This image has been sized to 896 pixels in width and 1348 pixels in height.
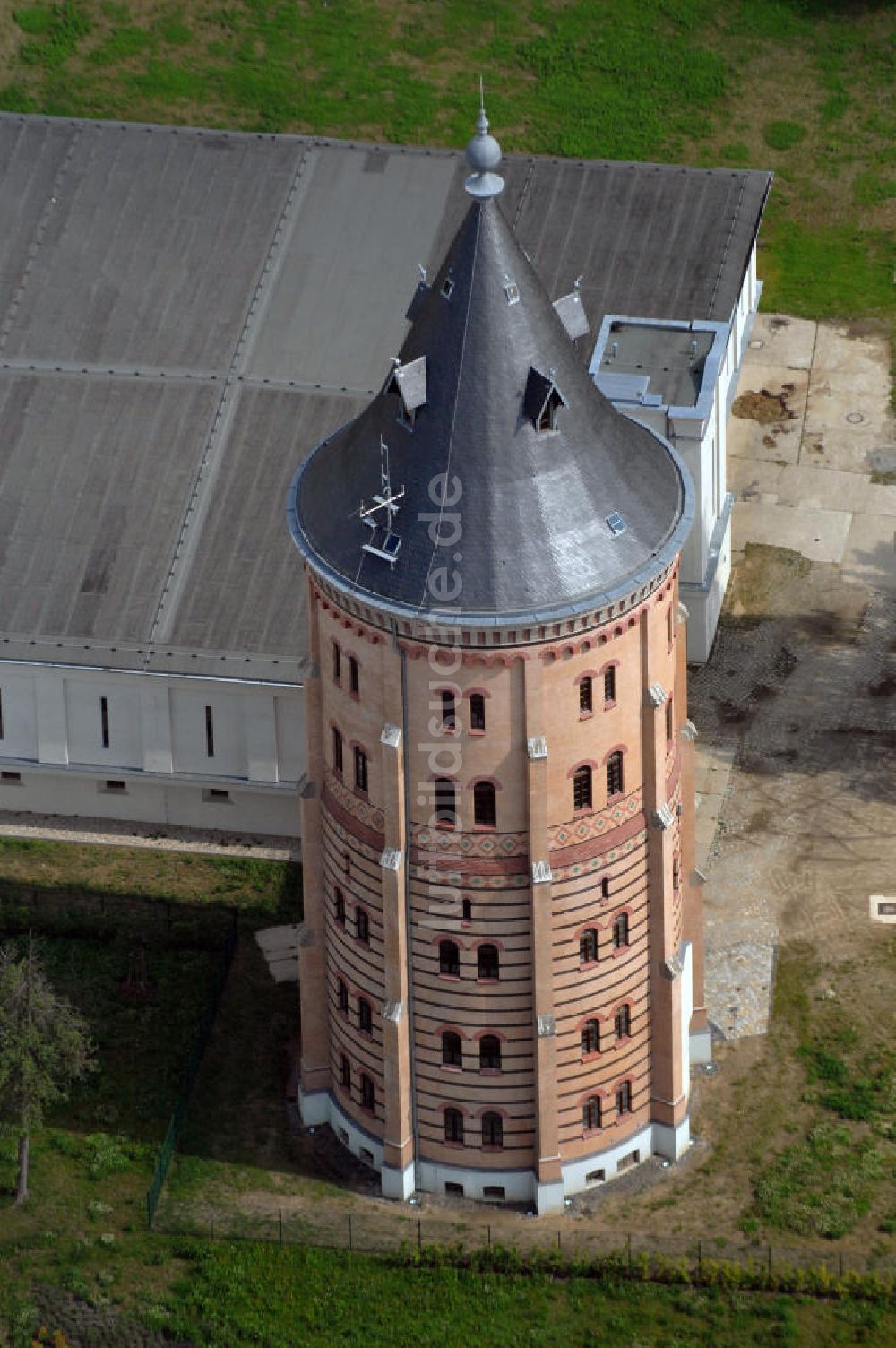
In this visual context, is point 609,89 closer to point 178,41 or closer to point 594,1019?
point 178,41

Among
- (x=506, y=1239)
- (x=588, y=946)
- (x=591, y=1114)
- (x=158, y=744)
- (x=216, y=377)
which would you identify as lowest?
(x=506, y=1239)

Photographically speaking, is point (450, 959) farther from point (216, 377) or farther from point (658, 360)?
point (216, 377)

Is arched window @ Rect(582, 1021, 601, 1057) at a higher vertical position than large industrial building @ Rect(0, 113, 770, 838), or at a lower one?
lower

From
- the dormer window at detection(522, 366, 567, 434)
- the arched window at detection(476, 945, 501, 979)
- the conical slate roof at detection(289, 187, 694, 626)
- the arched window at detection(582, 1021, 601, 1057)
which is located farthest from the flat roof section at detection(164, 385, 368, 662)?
the dormer window at detection(522, 366, 567, 434)

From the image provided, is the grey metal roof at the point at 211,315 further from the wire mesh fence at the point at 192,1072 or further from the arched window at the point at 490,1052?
the arched window at the point at 490,1052

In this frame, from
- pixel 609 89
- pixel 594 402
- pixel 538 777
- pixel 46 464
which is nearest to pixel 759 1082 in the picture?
pixel 538 777

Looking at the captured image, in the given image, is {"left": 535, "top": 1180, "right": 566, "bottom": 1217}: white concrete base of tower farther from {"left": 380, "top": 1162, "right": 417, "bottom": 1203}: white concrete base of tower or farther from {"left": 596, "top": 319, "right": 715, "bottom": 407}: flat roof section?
{"left": 596, "top": 319, "right": 715, "bottom": 407}: flat roof section

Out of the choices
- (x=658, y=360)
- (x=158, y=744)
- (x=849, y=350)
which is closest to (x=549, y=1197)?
(x=158, y=744)
